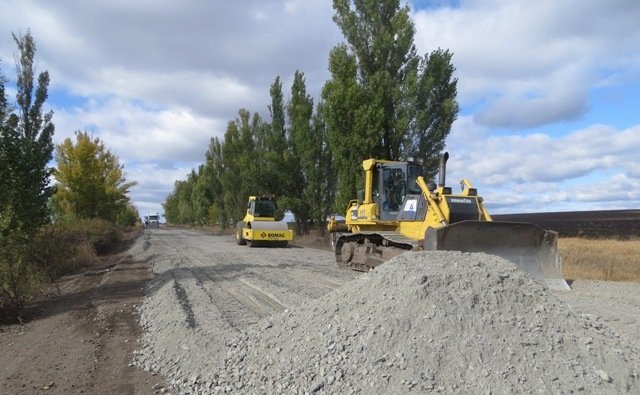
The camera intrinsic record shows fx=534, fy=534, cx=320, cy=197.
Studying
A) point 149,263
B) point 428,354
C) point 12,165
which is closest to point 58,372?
point 428,354

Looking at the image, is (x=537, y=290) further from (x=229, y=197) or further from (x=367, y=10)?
(x=229, y=197)

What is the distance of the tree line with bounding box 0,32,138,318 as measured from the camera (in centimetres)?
1095

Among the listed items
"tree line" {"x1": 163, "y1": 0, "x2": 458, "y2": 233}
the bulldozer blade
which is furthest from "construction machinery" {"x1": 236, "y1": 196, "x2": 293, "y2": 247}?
the bulldozer blade

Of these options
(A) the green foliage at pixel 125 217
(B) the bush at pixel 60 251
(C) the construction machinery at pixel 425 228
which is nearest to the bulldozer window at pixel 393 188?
(C) the construction machinery at pixel 425 228

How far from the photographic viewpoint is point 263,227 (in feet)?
88.8

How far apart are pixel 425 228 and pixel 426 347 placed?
740 cm

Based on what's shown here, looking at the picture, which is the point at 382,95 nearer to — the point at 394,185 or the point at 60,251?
the point at 394,185

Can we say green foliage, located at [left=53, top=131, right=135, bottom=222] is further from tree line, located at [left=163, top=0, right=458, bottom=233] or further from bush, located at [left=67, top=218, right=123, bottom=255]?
tree line, located at [left=163, top=0, right=458, bottom=233]

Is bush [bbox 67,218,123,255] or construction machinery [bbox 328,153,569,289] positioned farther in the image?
bush [bbox 67,218,123,255]

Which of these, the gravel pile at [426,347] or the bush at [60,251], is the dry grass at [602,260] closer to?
the gravel pile at [426,347]

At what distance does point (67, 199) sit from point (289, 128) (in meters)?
14.8

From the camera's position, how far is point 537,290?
6.38 metres

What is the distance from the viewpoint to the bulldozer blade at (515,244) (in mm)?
10883

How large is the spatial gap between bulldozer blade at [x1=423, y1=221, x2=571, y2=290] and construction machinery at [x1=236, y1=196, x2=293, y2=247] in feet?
53.9
